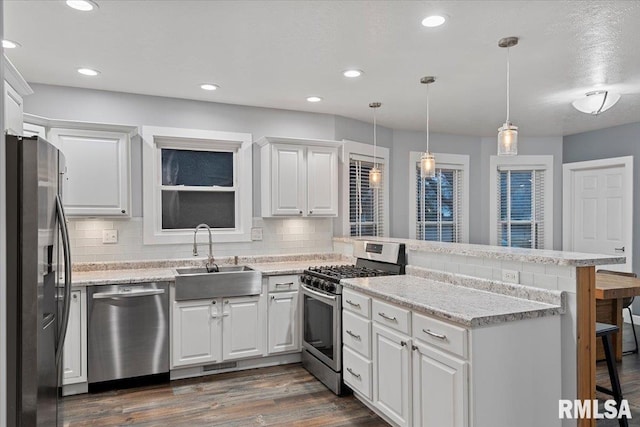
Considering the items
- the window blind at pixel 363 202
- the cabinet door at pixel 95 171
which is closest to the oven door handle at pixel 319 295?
the window blind at pixel 363 202

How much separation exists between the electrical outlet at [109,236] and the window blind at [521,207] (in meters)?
5.16

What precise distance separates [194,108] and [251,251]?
154 centimetres

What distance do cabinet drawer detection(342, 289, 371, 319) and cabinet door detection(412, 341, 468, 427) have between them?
1.73 feet

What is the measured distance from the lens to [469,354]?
81.7 inches

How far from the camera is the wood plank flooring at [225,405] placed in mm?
2930

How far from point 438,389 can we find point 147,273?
261 centimetres

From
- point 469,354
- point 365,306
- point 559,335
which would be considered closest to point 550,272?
point 559,335

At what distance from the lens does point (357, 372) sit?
3.02m

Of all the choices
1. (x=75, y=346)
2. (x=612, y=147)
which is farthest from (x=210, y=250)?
(x=612, y=147)

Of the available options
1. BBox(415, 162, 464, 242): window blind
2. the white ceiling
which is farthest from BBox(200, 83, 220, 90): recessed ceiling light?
BBox(415, 162, 464, 242): window blind

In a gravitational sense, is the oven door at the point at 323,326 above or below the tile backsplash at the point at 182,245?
below

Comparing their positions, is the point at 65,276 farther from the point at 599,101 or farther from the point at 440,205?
the point at 440,205

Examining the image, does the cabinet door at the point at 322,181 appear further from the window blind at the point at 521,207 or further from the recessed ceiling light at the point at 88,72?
the window blind at the point at 521,207

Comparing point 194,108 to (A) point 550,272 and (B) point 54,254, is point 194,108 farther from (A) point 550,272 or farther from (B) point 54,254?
(A) point 550,272
